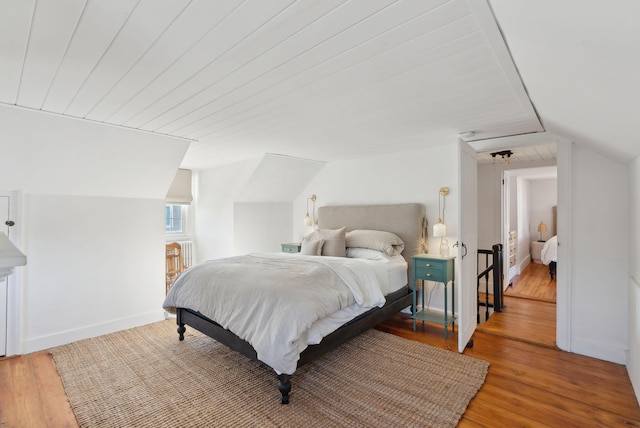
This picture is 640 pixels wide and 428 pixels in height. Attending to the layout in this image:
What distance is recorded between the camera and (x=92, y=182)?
3330 mm

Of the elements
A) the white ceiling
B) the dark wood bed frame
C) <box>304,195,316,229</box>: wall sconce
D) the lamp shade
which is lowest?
the dark wood bed frame

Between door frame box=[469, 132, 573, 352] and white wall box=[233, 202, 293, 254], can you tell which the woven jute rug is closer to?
door frame box=[469, 132, 573, 352]

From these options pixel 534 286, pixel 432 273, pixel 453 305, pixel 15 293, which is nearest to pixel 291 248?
pixel 432 273

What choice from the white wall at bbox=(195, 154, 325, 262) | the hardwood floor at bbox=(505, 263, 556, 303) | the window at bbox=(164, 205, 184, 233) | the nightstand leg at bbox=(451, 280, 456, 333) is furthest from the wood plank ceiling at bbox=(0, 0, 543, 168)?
the hardwood floor at bbox=(505, 263, 556, 303)

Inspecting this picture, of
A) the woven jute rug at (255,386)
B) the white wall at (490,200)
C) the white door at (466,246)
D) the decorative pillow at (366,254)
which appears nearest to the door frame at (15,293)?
the woven jute rug at (255,386)

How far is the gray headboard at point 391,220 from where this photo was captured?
3.91m

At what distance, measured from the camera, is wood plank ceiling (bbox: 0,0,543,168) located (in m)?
1.31

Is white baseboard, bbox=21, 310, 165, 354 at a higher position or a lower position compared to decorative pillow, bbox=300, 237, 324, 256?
lower

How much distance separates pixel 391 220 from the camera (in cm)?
410

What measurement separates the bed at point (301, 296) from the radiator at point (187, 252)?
7.31 feet

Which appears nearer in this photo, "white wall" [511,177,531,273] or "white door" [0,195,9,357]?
"white door" [0,195,9,357]

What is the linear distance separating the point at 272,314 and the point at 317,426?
759 mm

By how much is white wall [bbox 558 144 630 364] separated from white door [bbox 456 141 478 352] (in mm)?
815

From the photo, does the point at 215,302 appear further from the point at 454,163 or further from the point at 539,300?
the point at 539,300
